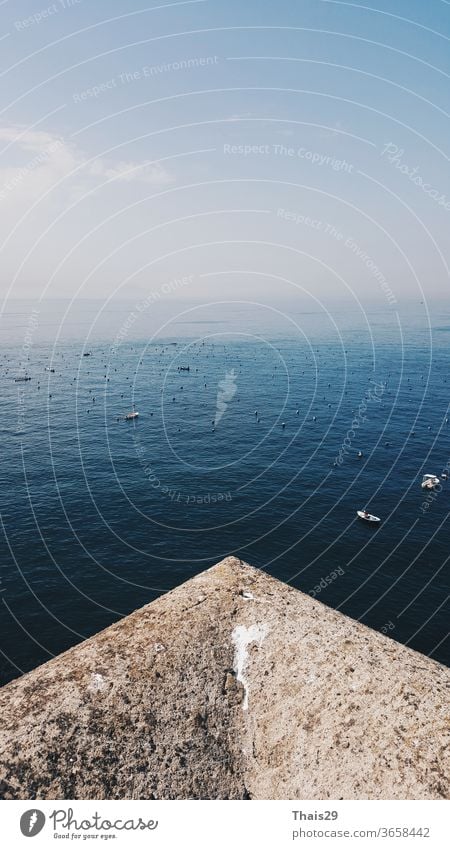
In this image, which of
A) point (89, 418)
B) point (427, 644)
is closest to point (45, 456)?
point (89, 418)

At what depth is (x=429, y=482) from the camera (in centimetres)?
9325

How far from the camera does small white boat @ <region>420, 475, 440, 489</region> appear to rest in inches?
3666

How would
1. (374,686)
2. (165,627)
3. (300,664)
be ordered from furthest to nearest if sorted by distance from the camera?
(165,627) < (300,664) < (374,686)

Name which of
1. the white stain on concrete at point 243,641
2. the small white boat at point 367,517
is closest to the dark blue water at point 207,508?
the small white boat at point 367,517

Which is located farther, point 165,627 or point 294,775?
point 165,627

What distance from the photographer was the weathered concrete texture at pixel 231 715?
2056 centimetres

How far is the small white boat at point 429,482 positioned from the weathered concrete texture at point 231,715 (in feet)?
237

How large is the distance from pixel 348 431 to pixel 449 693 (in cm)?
11004

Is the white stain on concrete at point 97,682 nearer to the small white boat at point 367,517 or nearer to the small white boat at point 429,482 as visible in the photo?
the small white boat at point 367,517

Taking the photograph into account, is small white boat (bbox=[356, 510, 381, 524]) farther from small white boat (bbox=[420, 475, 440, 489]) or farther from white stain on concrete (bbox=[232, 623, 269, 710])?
white stain on concrete (bbox=[232, 623, 269, 710])

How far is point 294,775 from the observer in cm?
2200

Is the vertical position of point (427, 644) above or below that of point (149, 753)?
below

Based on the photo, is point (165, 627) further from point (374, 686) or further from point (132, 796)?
point (374, 686)

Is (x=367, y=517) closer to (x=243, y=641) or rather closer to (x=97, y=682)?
(x=243, y=641)
